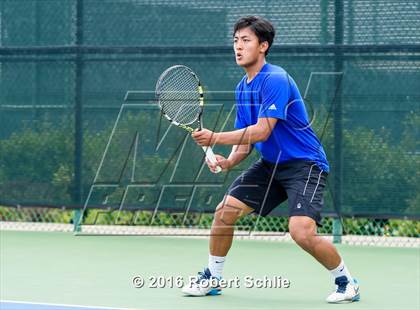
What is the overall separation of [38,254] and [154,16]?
233 cm

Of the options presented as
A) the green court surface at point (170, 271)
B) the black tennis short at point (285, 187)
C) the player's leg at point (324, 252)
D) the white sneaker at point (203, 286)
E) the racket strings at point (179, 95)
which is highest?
the racket strings at point (179, 95)

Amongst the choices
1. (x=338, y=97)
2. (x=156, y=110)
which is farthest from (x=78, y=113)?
(x=338, y=97)

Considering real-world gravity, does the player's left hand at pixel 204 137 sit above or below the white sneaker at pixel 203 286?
above

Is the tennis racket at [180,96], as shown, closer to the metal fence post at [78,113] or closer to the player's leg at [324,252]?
the player's leg at [324,252]

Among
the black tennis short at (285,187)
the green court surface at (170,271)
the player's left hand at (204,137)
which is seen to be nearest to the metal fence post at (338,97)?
the green court surface at (170,271)

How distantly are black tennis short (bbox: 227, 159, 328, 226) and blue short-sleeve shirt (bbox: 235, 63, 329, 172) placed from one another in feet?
0.18

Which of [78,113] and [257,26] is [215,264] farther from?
[78,113]

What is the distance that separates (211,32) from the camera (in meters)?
8.88

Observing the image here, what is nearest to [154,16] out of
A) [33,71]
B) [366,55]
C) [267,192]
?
[33,71]

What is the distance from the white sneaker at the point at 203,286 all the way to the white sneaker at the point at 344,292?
658 mm

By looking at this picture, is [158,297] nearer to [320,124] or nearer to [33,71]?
[320,124]

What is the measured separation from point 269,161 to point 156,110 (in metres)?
2.97

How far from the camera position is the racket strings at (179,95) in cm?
633

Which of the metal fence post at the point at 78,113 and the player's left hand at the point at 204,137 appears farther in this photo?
the metal fence post at the point at 78,113
